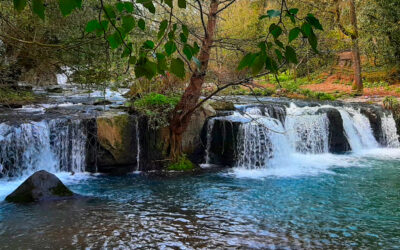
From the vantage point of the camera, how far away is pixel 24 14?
6.45m

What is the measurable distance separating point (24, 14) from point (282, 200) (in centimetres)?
545

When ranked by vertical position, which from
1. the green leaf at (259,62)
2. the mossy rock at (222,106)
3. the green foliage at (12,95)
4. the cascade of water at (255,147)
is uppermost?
the mossy rock at (222,106)

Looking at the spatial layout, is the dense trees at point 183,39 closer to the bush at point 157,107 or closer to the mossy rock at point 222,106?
the bush at point 157,107

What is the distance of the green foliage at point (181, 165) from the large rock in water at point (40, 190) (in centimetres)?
277

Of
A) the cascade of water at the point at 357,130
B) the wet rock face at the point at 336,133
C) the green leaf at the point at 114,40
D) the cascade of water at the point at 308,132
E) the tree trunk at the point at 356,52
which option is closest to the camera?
the green leaf at the point at 114,40

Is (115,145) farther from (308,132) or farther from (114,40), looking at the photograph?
(114,40)

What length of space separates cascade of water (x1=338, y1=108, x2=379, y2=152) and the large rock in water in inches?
360

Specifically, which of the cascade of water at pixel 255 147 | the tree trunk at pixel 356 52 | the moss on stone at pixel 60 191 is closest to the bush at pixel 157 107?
the cascade of water at pixel 255 147

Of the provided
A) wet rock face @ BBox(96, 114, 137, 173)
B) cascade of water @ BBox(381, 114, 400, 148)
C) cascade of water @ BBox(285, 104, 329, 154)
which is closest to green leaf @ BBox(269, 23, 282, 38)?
wet rock face @ BBox(96, 114, 137, 173)

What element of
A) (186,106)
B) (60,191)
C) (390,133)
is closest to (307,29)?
(60,191)

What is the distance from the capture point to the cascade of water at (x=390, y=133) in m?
12.7

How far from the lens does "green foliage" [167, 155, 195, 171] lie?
9.00 metres

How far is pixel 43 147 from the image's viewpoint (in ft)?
28.9

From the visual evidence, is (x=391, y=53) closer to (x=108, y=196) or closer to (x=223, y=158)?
(x=223, y=158)
